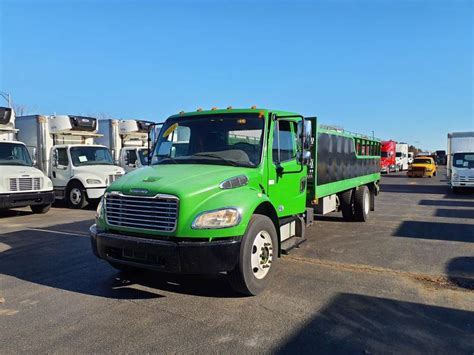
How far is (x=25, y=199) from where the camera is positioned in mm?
11789

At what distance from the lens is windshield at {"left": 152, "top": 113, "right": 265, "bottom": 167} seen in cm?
564

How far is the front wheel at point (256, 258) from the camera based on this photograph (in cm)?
475

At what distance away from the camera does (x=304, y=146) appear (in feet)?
20.2

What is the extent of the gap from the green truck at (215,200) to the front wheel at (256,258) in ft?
0.04

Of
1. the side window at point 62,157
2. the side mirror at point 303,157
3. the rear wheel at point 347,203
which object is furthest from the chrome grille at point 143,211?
the side window at point 62,157

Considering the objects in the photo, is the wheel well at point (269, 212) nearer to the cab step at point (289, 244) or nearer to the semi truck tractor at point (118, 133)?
the cab step at point (289, 244)

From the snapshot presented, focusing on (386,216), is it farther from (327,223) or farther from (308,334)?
(308,334)

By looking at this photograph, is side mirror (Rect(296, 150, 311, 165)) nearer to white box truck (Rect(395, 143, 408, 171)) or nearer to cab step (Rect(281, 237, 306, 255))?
cab step (Rect(281, 237, 306, 255))

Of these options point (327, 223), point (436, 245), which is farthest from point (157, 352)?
point (327, 223)

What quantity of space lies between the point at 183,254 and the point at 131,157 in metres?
12.7

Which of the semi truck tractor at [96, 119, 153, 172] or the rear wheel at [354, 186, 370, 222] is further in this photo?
the semi truck tractor at [96, 119, 153, 172]

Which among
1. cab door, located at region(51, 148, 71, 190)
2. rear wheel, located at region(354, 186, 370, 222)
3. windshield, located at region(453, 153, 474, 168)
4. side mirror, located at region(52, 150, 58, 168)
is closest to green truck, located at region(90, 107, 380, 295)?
rear wheel, located at region(354, 186, 370, 222)

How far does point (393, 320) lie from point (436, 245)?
4.36m

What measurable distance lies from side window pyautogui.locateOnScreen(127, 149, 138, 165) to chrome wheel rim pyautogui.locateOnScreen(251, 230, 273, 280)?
474 inches
